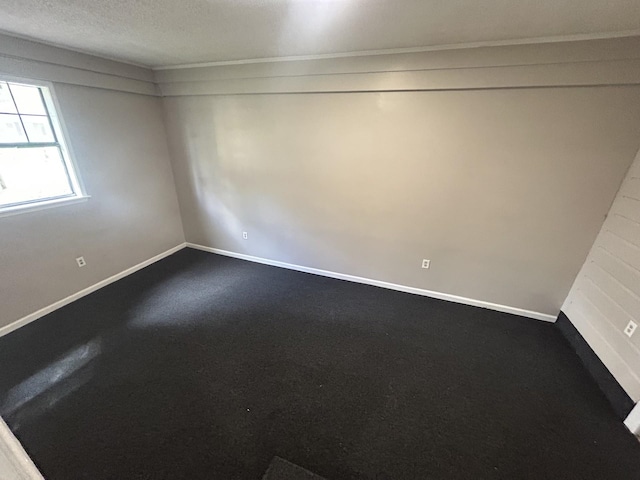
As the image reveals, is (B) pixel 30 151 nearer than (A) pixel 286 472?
No

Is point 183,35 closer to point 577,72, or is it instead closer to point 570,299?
point 577,72

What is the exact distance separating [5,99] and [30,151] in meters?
0.42

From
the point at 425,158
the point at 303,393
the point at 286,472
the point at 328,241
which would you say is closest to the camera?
the point at 286,472

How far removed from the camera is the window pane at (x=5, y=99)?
2201 mm

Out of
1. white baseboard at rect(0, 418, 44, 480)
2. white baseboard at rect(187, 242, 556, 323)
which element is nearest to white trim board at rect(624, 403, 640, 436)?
white baseboard at rect(187, 242, 556, 323)

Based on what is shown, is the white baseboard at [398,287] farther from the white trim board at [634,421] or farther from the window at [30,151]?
the window at [30,151]

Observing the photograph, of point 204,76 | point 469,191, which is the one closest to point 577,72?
point 469,191

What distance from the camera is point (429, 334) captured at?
239 cm

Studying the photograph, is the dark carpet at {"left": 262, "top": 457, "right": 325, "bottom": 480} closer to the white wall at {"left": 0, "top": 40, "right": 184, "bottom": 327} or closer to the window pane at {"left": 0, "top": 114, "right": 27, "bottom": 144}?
the white wall at {"left": 0, "top": 40, "right": 184, "bottom": 327}

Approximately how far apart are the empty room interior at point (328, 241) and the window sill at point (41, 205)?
2 centimetres

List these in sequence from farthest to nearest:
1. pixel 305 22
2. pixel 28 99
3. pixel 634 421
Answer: pixel 28 99, pixel 305 22, pixel 634 421

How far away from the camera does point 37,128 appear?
2.42 m

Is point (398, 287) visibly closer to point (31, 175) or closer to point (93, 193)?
point (93, 193)

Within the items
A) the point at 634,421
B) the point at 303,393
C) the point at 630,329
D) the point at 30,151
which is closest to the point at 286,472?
the point at 303,393
